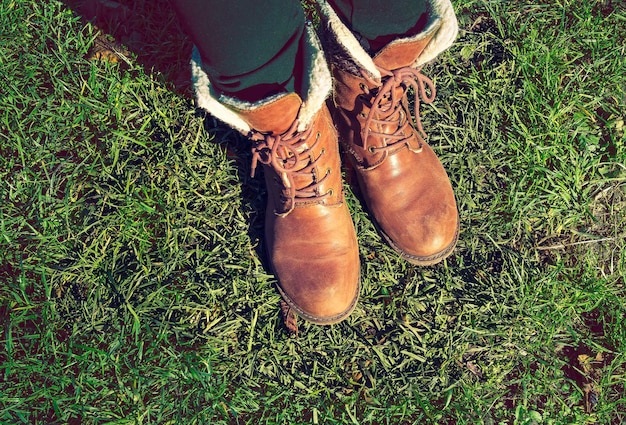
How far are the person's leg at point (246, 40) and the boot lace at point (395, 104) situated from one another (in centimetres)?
36

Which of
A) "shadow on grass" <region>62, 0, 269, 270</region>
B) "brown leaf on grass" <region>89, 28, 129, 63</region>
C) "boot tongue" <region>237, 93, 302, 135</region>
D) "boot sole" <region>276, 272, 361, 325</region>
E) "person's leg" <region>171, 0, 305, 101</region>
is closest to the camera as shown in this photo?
"person's leg" <region>171, 0, 305, 101</region>

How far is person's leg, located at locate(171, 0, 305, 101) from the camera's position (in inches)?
51.5

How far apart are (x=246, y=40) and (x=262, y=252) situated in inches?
41.0

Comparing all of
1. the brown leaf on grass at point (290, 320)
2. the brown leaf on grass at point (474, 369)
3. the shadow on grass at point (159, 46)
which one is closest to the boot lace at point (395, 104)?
the shadow on grass at point (159, 46)

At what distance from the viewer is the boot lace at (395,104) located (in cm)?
176

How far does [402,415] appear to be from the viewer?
203 cm

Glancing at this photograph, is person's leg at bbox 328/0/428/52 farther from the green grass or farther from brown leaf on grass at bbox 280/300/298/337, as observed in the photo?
brown leaf on grass at bbox 280/300/298/337

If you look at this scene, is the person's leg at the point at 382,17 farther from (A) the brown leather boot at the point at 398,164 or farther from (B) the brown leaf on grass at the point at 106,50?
(B) the brown leaf on grass at the point at 106,50

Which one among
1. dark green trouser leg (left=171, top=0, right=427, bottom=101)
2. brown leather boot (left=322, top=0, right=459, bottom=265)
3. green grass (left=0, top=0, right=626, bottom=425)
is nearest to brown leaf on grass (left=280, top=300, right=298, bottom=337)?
green grass (left=0, top=0, right=626, bottom=425)

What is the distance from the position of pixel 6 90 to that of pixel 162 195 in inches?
35.1

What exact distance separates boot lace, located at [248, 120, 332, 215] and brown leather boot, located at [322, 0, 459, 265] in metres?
0.20

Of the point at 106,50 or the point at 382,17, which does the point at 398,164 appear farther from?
the point at 106,50

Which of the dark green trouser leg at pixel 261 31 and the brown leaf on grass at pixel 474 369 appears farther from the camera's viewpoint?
the brown leaf on grass at pixel 474 369

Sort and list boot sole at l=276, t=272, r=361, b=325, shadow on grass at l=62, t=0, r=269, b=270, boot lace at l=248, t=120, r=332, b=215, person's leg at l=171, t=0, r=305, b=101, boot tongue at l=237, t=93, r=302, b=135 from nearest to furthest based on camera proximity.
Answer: person's leg at l=171, t=0, r=305, b=101, boot tongue at l=237, t=93, r=302, b=135, boot lace at l=248, t=120, r=332, b=215, boot sole at l=276, t=272, r=361, b=325, shadow on grass at l=62, t=0, r=269, b=270
